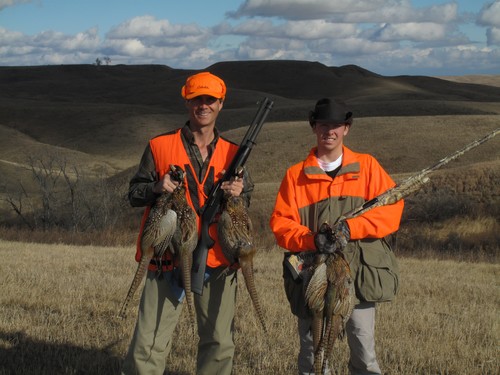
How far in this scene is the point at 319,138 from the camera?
214 inches

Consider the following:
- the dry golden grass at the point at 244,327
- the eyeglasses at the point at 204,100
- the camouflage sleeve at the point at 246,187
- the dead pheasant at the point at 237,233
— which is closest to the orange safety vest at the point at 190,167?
the camouflage sleeve at the point at 246,187

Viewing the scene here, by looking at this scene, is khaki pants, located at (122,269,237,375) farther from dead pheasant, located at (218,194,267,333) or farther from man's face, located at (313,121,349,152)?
man's face, located at (313,121,349,152)

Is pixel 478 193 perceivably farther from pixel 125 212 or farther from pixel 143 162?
pixel 143 162

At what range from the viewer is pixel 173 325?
5.56m

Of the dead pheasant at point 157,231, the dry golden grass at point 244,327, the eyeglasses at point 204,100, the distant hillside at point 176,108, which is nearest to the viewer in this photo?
the dead pheasant at point 157,231

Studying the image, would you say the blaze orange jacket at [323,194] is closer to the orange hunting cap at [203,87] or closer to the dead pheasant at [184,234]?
the dead pheasant at [184,234]

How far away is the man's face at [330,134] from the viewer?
5.39m

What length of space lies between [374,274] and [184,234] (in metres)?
1.32

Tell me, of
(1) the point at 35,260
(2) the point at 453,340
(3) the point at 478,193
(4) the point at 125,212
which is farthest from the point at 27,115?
(2) the point at 453,340

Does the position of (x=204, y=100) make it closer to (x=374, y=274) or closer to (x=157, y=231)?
(x=157, y=231)

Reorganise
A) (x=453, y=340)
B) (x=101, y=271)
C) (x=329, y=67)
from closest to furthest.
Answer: (x=453, y=340)
(x=101, y=271)
(x=329, y=67)

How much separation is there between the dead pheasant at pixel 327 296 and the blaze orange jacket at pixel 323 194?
59cm

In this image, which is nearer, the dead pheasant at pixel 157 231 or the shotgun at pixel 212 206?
the dead pheasant at pixel 157 231

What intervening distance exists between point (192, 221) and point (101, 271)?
24.9ft
